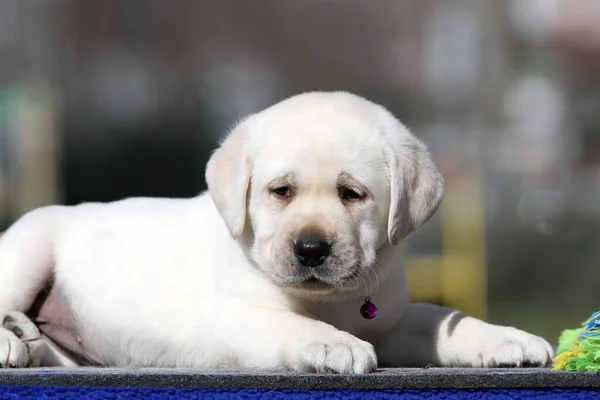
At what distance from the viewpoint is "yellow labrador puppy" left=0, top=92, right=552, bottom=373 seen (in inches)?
148

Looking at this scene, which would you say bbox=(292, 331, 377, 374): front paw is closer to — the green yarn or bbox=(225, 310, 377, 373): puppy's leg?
bbox=(225, 310, 377, 373): puppy's leg

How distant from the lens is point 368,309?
13.3 feet

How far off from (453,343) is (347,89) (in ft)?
17.0

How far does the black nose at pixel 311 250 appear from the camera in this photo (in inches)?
144

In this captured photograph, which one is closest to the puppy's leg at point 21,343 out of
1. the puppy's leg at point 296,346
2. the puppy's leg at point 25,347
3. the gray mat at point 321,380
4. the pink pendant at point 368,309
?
the puppy's leg at point 25,347

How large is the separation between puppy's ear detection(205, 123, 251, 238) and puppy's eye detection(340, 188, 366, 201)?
398mm

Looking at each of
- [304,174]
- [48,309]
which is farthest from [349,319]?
[48,309]

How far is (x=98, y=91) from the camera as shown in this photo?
8883 mm

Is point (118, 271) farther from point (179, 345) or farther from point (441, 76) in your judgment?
point (441, 76)

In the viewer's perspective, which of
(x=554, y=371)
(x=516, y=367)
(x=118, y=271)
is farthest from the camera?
(x=118, y=271)

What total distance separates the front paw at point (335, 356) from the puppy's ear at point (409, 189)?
0.65m

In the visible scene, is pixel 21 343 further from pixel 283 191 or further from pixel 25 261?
pixel 283 191

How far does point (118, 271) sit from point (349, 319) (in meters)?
1.13

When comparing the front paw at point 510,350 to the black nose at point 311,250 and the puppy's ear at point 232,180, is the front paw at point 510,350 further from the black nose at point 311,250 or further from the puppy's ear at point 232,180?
the puppy's ear at point 232,180
